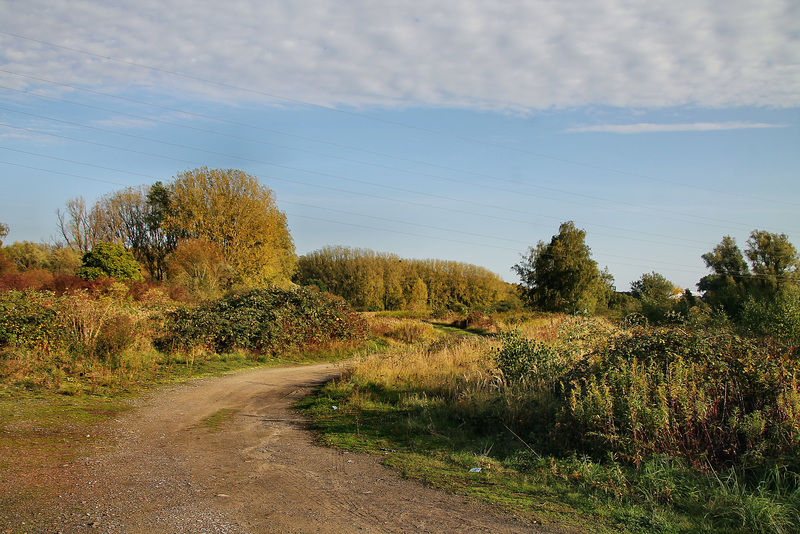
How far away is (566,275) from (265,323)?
25.7m

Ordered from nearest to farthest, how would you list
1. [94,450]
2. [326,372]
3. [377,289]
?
1. [94,450]
2. [326,372]
3. [377,289]

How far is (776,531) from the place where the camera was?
386cm

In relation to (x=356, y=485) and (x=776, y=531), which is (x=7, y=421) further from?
(x=776, y=531)

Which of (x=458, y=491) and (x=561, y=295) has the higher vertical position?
(x=561, y=295)

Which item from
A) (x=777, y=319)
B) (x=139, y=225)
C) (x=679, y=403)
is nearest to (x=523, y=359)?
(x=679, y=403)

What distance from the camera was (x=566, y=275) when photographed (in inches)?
1451

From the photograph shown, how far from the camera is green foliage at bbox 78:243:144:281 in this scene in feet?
101

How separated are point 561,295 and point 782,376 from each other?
1274 inches

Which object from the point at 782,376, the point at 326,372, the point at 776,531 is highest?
the point at 782,376

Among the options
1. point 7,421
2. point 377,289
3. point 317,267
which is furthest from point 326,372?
point 317,267

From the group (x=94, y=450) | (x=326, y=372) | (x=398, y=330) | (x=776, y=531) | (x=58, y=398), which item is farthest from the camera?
(x=398, y=330)

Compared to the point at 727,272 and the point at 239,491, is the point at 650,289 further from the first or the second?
the point at 239,491

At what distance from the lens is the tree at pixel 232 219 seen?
39938mm

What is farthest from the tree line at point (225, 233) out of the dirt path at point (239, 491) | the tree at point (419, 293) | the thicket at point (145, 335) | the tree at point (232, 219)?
the dirt path at point (239, 491)
